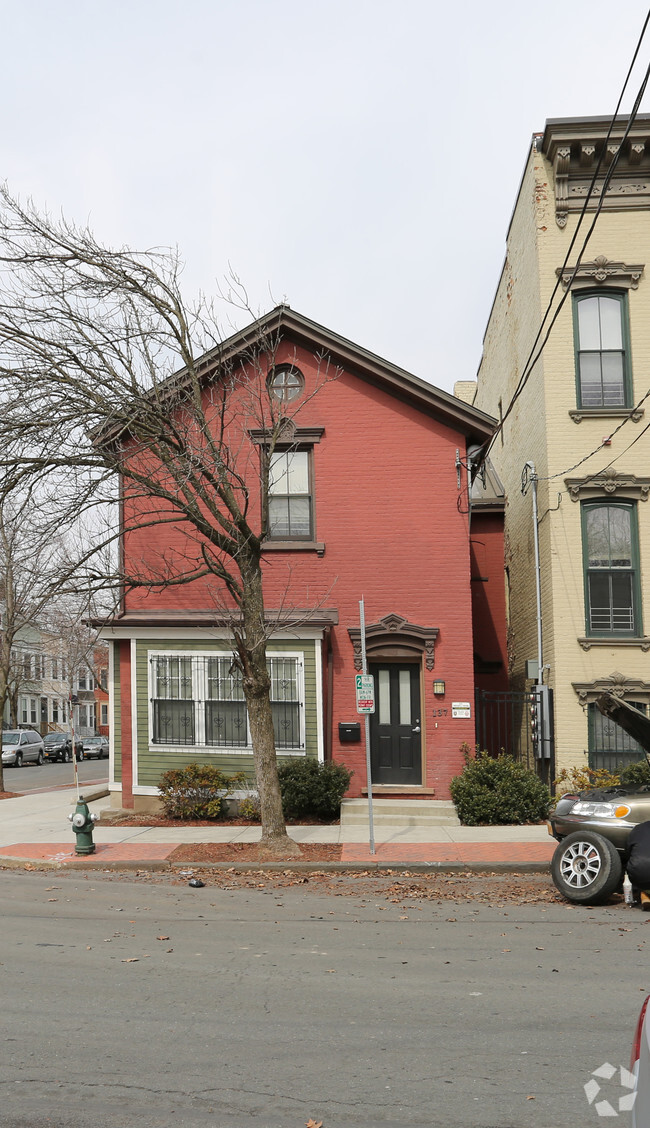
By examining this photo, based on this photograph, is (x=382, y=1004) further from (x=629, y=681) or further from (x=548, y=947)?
(x=629, y=681)

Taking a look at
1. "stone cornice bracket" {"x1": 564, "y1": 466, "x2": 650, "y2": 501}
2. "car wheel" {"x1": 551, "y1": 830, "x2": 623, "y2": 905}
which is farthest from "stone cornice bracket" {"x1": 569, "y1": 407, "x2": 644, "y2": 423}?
"car wheel" {"x1": 551, "y1": 830, "x2": 623, "y2": 905}

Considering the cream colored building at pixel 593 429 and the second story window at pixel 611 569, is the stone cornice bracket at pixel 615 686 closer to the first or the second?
the cream colored building at pixel 593 429

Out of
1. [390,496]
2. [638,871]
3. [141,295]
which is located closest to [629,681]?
[390,496]

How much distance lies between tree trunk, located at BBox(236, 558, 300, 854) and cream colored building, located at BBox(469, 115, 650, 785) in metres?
5.51

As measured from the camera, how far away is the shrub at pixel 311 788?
50.9ft

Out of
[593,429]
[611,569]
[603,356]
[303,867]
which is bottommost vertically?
[303,867]

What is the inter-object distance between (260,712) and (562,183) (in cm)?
1063

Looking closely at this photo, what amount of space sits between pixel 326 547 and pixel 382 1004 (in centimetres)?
1106

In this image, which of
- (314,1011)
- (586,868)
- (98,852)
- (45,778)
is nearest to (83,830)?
(98,852)

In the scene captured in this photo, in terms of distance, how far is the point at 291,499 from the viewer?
688 inches

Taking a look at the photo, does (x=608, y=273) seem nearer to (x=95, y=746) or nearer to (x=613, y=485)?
(x=613, y=485)

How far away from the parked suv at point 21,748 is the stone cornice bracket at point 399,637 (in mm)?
27450

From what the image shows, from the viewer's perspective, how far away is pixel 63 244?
1261 cm

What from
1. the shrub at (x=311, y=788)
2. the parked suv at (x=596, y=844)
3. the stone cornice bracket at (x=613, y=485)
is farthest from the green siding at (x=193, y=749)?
the parked suv at (x=596, y=844)
